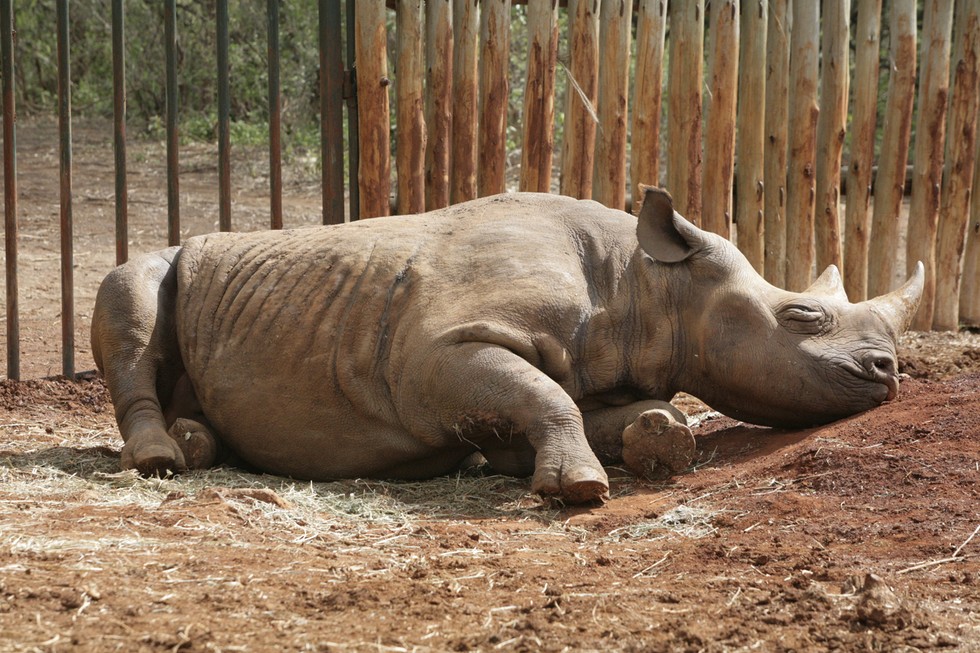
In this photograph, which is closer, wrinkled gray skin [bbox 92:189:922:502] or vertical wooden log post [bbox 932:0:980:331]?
wrinkled gray skin [bbox 92:189:922:502]

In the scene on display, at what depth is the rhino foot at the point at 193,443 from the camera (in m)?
6.02

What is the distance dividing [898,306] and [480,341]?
2.03 m

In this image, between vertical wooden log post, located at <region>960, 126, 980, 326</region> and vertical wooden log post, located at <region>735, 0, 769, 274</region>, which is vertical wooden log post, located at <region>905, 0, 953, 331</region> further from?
vertical wooden log post, located at <region>735, 0, 769, 274</region>

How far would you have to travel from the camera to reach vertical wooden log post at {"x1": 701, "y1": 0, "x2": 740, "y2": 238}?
342 inches

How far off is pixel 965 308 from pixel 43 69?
13.6 m

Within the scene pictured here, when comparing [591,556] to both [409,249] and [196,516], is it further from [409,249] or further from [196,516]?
[409,249]

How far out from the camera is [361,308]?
19.4 ft

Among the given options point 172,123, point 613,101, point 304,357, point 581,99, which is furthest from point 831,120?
point 304,357

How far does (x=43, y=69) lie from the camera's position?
18.6 m

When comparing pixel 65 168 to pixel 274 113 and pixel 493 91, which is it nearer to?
pixel 274 113

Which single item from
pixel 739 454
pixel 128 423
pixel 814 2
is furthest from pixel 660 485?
pixel 814 2

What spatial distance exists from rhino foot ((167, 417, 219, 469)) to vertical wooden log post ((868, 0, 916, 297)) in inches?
212

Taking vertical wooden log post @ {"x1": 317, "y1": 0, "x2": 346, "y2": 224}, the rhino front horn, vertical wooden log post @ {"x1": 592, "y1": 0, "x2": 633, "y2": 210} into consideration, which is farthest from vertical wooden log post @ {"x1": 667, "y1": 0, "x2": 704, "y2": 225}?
the rhino front horn

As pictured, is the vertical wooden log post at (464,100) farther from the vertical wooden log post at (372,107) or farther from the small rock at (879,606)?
the small rock at (879,606)
